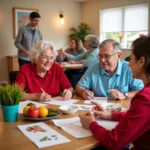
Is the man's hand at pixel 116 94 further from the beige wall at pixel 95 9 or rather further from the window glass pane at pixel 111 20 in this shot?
the window glass pane at pixel 111 20

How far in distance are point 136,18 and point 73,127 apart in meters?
5.76

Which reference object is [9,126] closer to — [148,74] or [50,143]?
[50,143]

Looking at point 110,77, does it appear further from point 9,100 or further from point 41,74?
point 9,100

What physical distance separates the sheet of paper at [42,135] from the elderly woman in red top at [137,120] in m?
0.19

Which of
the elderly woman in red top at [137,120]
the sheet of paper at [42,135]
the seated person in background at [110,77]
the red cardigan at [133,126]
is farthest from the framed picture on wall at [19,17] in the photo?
the red cardigan at [133,126]

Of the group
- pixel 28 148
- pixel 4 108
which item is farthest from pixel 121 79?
pixel 28 148

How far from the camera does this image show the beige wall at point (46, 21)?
6238 mm

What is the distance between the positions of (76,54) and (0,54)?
218 centimetres

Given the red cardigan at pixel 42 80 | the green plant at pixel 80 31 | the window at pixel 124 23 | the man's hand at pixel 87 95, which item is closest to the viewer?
the man's hand at pixel 87 95

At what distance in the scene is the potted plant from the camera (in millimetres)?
1364

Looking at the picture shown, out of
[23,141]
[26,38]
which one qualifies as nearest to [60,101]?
[23,141]

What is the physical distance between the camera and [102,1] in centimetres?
712

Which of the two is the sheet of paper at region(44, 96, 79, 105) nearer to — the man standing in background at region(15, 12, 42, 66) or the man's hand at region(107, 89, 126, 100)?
the man's hand at region(107, 89, 126, 100)

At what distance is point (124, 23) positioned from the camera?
6805 mm
